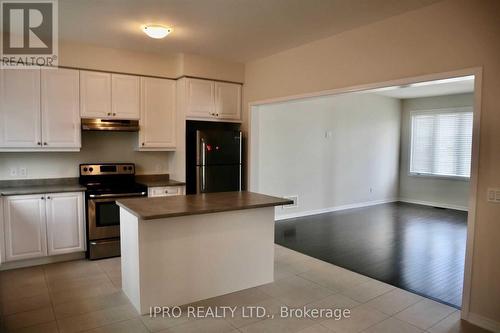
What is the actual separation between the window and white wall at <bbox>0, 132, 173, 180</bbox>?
627 cm

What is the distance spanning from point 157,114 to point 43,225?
1.96 metres

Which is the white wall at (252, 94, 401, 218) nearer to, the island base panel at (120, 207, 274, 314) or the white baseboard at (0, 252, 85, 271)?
the island base panel at (120, 207, 274, 314)

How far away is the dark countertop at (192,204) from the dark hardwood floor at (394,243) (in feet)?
4.75

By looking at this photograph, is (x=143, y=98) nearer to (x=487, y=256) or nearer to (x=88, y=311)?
(x=88, y=311)

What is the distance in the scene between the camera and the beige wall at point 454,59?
Result: 2676 millimetres

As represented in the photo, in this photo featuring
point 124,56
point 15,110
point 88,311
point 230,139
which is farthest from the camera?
point 230,139

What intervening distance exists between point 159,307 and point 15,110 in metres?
2.80

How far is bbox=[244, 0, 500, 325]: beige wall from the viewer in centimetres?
268

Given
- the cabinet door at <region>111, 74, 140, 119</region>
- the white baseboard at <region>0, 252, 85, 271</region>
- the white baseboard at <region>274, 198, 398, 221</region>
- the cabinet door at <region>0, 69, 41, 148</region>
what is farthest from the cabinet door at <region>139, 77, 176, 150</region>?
the white baseboard at <region>274, 198, 398, 221</region>

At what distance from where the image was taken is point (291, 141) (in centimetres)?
646

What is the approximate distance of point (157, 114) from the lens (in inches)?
191

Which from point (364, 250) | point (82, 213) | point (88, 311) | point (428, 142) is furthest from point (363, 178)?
point (88, 311)

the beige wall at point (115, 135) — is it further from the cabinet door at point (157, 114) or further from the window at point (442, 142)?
the window at point (442, 142)

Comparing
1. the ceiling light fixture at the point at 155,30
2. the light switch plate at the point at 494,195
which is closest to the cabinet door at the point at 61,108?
the ceiling light fixture at the point at 155,30
